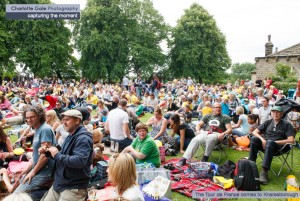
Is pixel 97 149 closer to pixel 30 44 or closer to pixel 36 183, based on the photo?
pixel 36 183

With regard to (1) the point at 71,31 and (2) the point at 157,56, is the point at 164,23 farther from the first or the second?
(1) the point at 71,31

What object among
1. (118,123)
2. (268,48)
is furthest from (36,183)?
(268,48)

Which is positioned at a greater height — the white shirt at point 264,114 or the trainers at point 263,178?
the white shirt at point 264,114

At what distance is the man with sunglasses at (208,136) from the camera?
22.2 feet

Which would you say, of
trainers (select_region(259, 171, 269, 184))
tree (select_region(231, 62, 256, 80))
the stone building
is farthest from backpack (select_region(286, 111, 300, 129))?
tree (select_region(231, 62, 256, 80))

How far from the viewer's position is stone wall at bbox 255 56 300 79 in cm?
2950

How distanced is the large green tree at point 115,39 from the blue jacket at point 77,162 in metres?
33.0

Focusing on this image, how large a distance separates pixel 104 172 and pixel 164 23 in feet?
126

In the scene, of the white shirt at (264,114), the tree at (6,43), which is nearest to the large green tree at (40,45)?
the tree at (6,43)

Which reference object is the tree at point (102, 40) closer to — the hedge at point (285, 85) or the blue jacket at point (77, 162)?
the hedge at point (285, 85)

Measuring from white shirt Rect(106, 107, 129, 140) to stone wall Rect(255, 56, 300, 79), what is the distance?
26332mm

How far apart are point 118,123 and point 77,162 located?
→ 13.8ft

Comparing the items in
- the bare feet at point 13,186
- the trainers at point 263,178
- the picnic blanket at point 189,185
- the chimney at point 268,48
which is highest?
the chimney at point 268,48

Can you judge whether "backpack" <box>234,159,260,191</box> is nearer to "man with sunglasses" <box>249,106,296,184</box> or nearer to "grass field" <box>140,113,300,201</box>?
"grass field" <box>140,113,300,201</box>
